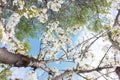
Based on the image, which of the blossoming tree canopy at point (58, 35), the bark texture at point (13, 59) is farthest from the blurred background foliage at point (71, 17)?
the bark texture at point (13, 59)

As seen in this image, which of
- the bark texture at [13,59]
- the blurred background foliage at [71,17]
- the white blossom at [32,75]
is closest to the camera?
the bark texture at [13,59]

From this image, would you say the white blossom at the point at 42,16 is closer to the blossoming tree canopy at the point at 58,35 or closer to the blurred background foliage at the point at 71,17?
the blossoming tree canopy at the point at 58,35

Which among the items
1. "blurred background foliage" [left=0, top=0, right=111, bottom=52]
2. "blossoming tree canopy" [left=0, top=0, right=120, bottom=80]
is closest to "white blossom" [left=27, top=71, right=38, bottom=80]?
"blossoming tree canopy" [left=0, top=0, right=120, bottom=80]

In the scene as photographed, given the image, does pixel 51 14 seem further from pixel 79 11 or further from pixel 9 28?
pixel 9 28

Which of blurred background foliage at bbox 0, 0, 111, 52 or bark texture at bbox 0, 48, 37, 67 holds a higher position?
bark texture at bbox 0, 48, 37, 67

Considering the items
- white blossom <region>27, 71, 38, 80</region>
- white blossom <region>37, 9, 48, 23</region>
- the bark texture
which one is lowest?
white blossom <region>27, 71, 38, 80</region>

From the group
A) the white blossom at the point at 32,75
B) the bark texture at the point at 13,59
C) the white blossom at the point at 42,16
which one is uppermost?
the white blossom at the point at 42,16

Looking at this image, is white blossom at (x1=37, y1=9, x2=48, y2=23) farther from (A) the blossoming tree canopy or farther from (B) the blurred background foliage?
(B) the blurred background foliage

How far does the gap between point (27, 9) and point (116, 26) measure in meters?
2.36

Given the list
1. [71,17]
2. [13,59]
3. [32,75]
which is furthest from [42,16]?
[71,17]

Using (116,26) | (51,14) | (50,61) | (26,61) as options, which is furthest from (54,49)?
(51,14)

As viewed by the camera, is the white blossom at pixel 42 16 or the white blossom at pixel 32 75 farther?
the white blossom at pixel 42 16

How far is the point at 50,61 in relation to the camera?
5688mm

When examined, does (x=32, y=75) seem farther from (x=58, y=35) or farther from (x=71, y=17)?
(x=71, y=17)
